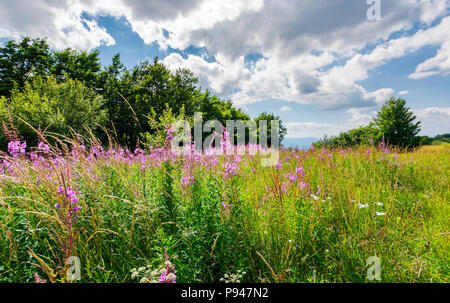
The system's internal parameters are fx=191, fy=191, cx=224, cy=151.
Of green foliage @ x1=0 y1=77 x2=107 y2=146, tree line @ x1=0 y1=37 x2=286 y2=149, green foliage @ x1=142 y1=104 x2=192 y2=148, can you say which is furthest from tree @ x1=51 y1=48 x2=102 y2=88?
green foliage @ x1=142 y1=104 x2=192 y2=148

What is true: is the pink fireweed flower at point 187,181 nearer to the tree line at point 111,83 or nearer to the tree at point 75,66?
the tree line at point 111,83

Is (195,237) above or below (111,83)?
below

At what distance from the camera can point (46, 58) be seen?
2756 cm

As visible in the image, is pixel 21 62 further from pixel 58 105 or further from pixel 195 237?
pixel 195 237

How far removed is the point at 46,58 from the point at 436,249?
134 ft

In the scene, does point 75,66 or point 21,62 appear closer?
point 21,62

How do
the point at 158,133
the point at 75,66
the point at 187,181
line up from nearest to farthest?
the point at 187,181
the point at 158,133
the point at 75,66

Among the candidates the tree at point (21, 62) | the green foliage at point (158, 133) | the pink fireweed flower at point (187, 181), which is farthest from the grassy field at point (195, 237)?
the tree at point (21, 62)

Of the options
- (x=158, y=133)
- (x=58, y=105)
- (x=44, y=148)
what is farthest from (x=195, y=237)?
(x=58, y=105)

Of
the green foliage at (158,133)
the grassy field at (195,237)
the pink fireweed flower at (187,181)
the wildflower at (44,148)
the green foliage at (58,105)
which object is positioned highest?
the green foliage at (58,105)

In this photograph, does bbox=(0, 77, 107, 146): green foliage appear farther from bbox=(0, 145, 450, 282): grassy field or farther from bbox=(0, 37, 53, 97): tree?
bbox=(0, 145, 450, 282): grassy field

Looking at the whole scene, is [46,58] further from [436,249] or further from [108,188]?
[436,249]

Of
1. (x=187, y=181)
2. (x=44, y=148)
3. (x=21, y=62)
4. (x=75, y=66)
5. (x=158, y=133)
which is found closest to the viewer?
(x=44, y=148)
